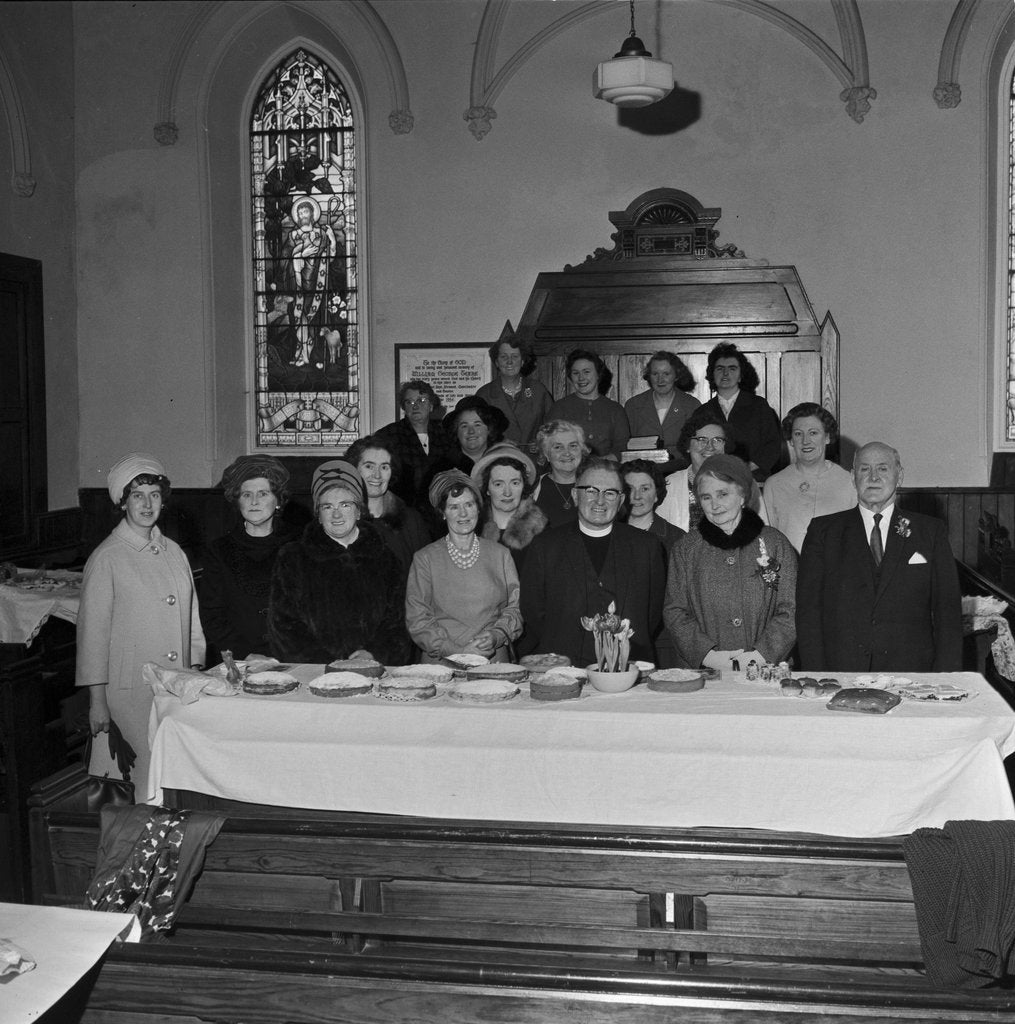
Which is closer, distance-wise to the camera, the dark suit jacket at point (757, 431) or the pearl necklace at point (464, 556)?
the pearl necklace at point (464, 556)

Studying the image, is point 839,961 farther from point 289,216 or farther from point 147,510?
point 289,216

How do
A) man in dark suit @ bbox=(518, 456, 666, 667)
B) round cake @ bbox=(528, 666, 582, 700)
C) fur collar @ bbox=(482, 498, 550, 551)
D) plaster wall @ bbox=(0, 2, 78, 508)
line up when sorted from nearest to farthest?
1. round cake @ bbox=(528, 666, 582, 700)
2. man in dark suit @ bbox=(518, 456, 666, 667)
3. fur collar @ bbox=(482, 498, 550, 551)
4. plaster wall @ bbox=(0, 2, 78, 508)

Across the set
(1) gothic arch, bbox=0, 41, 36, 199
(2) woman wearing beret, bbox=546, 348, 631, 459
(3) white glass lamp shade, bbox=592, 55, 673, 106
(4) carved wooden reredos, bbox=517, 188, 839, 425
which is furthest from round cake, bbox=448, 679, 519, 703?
(1) gothic arch, bbox=0, 41, 36, 199

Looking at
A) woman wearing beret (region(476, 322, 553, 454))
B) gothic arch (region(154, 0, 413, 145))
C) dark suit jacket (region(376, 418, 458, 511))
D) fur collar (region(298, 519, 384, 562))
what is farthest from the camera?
gothic arch (region(154, 0, 413, 145))

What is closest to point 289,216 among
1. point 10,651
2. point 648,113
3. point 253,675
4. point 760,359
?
point 648,113

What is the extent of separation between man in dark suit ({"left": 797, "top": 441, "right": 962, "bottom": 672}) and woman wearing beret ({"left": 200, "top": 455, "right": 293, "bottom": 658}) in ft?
7.30

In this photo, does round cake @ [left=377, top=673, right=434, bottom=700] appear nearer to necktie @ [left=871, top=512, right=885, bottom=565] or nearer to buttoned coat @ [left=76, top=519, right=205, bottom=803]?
Result: buttoned coat @ [left=76, top=519, right=205, bottom=803]

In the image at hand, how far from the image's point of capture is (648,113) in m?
9.98

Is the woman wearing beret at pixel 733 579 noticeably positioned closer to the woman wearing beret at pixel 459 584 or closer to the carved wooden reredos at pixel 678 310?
the woman wearing beret at pixel 459 584

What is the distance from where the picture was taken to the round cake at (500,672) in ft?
14.9

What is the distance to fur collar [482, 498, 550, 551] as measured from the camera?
5.55 meters

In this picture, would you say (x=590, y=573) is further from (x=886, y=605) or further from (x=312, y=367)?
(x=312, y=367)

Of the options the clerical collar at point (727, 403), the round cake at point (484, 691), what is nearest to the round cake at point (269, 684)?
the round cake at point (484, 691)

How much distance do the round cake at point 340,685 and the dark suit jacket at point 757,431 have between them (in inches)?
169
